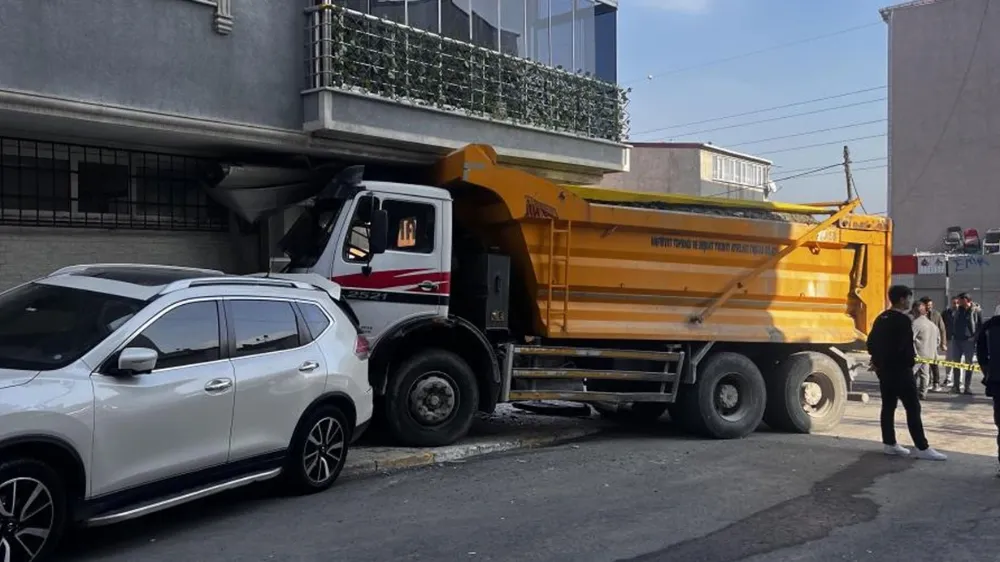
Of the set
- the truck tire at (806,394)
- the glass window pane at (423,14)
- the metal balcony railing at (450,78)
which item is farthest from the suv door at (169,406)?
the truck tire at (806,394)

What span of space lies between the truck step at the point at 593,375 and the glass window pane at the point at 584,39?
A: 6.19 meters

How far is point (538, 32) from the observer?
1359 cm

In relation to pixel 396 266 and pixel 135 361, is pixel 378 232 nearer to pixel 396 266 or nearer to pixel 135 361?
pixel 396 266

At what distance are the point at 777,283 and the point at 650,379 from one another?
2.12 meters

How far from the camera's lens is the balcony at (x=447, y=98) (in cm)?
1074

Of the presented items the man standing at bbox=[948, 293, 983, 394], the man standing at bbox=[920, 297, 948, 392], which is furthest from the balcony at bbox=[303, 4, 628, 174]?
the man standing at bbox=[948, 293, 983, 394]

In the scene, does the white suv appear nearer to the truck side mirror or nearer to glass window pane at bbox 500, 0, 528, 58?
the truck side mirror

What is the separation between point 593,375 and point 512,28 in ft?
20.2

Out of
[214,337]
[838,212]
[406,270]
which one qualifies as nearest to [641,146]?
[838,212]

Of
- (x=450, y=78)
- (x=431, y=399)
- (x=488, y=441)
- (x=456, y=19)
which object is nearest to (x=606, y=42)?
(x=456, y=19)

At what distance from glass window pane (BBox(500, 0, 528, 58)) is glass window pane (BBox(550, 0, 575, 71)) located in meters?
0.64

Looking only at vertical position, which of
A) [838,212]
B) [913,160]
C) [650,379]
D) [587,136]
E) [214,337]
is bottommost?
[650,379]

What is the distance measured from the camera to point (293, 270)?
8.45m

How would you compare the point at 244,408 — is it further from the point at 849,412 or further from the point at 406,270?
the point at 849,412
